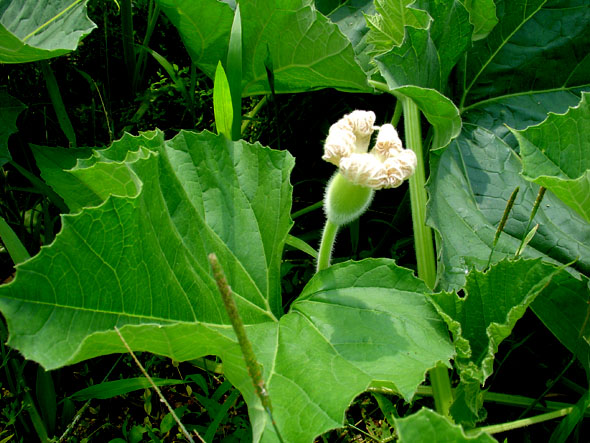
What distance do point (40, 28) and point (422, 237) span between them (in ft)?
5.38

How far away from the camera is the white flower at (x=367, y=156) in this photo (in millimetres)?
1592

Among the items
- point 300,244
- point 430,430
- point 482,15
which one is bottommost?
point 300,244

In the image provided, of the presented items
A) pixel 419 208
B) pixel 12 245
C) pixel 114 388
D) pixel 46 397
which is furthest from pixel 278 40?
pixel 46 397

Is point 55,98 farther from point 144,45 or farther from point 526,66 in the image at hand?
point 526,66

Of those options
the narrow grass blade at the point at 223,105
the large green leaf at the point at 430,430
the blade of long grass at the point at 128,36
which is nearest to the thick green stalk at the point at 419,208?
the narrow grass blade at the point at 223,105

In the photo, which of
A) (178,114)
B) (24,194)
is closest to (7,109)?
(24,194)

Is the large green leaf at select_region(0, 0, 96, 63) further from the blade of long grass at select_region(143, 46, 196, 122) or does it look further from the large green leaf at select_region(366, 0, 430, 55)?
the large green leaf at select_region(366, 0, 430, 55)

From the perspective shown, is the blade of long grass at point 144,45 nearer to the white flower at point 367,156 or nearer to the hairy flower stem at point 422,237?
the hairy flower stem at point 422,237

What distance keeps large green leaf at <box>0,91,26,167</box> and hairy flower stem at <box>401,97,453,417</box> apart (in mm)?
1547

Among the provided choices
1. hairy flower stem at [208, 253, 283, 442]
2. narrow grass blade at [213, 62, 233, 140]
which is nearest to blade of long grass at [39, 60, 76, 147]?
narrow grass blade at [213, 62, 233, 140]

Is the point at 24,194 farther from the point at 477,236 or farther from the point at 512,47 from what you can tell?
the point at 512,47

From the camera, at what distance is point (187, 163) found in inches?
74.8

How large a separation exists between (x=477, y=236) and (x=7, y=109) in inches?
74.7

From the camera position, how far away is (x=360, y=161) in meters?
1.58
